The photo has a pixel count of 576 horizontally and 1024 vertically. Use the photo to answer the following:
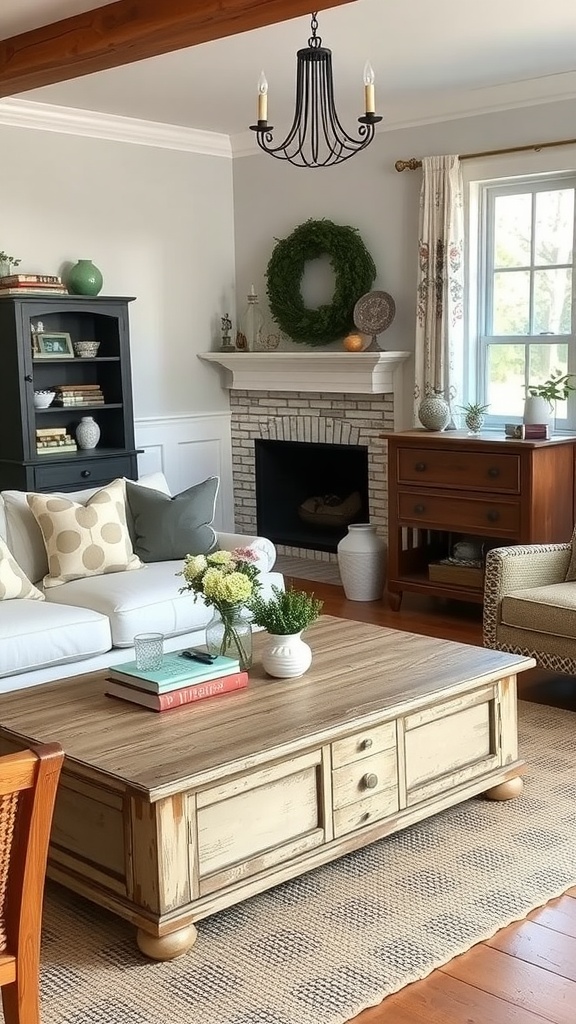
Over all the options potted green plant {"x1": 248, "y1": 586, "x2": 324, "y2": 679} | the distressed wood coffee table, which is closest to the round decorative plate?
the distressed wood coffee table

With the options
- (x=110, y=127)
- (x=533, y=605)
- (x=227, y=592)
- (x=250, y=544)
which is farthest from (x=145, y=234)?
(x=227, y=592)

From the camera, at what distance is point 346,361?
6.62m

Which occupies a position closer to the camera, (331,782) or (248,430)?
(331,782)

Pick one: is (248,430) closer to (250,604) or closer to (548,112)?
(548,112)

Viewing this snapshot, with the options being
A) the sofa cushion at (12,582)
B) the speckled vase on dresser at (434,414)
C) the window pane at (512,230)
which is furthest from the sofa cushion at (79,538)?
the window pane at (512,230)

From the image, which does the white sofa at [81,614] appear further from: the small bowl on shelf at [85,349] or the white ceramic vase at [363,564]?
the small bowl on shelf at [85,349]

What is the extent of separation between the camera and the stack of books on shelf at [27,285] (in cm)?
595

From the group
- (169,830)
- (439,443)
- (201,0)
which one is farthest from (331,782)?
(439,443)

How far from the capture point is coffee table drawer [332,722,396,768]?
9.76 ft

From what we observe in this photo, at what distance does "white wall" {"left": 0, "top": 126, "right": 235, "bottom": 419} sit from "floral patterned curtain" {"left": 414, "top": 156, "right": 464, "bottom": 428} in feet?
5.35

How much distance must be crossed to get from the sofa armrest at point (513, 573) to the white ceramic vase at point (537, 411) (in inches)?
46.0

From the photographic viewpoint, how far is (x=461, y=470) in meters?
5.67

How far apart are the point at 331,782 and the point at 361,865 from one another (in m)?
0.31

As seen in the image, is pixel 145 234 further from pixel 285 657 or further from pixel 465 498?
pixel 285 657
